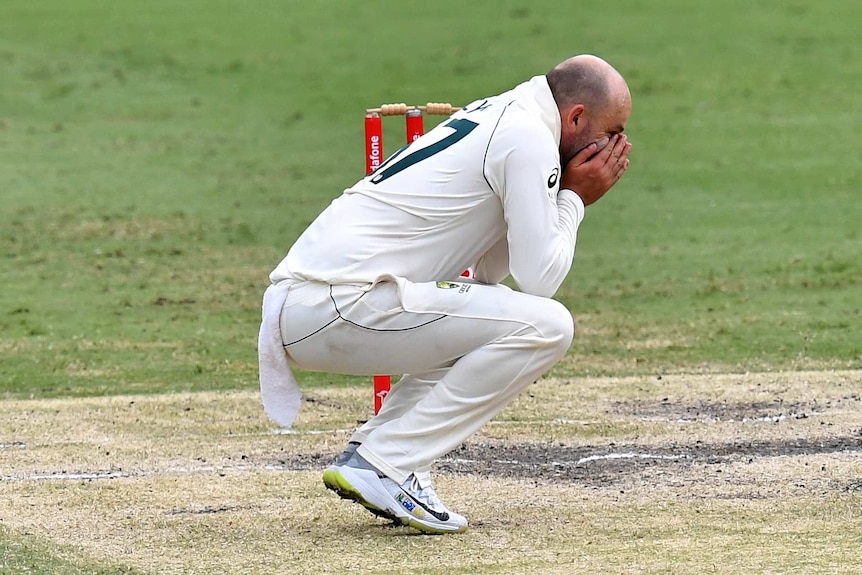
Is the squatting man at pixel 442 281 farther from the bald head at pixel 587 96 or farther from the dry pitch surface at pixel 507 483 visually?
the dry pitch surface at pixel 507 483

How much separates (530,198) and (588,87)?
1.71 feet

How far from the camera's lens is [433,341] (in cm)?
507

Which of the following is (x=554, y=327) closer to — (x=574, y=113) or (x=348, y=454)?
(x=574, y=113)

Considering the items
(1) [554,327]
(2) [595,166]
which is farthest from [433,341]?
(2) [595,166]

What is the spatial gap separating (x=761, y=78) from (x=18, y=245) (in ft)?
34.7

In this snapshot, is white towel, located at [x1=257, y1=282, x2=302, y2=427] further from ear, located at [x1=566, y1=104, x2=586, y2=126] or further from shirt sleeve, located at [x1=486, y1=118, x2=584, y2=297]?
ear, located at [x1=566, y1=104, x2=586, y2=126]

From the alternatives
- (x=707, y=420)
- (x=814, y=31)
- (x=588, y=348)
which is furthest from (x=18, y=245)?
(x=814, y=31)

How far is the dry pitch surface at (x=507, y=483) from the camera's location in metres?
4.84

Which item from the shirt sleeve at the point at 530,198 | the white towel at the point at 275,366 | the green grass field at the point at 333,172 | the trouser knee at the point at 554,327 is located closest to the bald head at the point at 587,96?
the shirt sleeve at the point at 530,198

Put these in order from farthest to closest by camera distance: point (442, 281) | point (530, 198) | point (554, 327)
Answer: point (442, 281), point (554, 327), point (530, 198)

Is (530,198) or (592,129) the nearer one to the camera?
(530,198)

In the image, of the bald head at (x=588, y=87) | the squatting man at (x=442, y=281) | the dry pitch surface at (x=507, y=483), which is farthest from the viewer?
the bald head at (x=588, y=87)

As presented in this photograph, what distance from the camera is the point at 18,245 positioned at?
44.7ft

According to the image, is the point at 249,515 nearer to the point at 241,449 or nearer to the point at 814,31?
the point at 241,449
